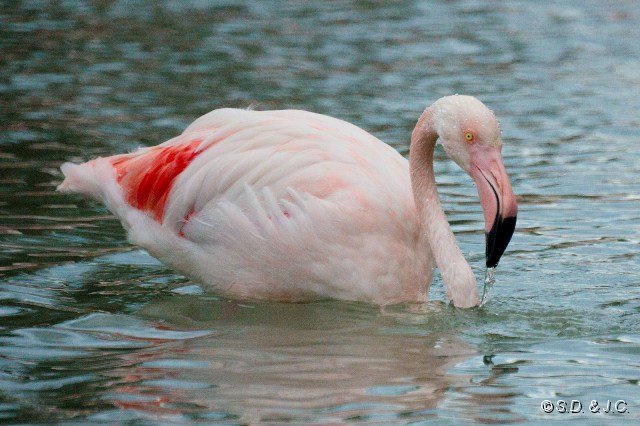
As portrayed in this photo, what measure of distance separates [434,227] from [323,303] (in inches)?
27.7

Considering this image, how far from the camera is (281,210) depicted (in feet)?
19.6

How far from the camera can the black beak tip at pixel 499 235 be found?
5.52m

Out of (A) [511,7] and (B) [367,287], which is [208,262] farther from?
(A) [511,7]

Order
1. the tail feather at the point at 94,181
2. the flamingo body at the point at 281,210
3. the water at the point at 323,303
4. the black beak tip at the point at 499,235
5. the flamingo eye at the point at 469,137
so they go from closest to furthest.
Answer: the water at the point at 323,303, the black beak tip at the point at 499,235, the flamingo eye at the point at 469,137, the flamingo body at the point at 281,210, the tail feather at the point at 94,181

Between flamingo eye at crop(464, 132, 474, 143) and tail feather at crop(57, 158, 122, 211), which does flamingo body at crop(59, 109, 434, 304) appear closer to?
tail feather at crop(57, 158, 122, 211)

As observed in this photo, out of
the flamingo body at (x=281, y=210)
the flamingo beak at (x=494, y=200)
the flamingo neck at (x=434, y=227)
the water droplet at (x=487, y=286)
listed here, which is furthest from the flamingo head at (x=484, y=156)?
the flamingo body at (x=281, y=210)

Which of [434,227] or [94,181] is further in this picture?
[94,181]

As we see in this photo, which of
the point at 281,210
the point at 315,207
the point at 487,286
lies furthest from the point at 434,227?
the point at 281,210

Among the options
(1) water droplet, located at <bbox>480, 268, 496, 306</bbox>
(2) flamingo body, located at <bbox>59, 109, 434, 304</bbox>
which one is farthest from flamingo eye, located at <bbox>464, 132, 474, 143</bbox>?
(1) water droplet, located at <bbox>480, 268, 496, 306</bbox>

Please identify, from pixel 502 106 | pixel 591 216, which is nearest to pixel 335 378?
pixel 591 216

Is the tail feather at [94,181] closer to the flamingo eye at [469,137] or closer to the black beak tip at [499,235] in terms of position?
the flamingo eye at [469,137]

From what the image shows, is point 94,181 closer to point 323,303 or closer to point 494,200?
point 323,303

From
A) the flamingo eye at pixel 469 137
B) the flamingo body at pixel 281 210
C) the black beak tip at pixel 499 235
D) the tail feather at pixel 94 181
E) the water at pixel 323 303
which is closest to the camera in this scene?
the water at pixel 323 303

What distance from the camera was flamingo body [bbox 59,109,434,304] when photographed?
19.3ft
